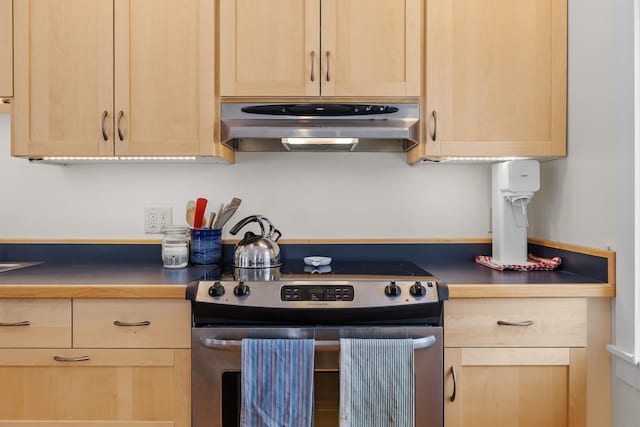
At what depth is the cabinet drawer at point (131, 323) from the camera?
1.52 m

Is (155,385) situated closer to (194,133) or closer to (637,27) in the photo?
(194,133)

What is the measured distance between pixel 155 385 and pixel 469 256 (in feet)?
4.58

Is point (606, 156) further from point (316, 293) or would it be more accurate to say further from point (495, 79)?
point (316, 293)

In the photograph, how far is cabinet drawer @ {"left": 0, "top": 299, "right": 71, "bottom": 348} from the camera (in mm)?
1521

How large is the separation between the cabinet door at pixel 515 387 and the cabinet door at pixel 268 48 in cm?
111

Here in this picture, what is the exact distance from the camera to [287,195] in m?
2.14

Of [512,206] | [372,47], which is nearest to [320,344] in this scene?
[512,206]

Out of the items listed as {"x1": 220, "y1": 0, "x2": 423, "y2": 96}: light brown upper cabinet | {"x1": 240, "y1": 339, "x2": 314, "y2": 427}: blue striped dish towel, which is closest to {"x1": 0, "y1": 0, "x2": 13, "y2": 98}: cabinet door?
{"x1": 220, "y1": 0, "x2": 423, "y2": 96}: light brown upper cabinet

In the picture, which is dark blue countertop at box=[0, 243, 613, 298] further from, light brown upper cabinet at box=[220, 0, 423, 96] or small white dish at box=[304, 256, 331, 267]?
light brown upper cabinet at box=[220, 0, 423, 96]

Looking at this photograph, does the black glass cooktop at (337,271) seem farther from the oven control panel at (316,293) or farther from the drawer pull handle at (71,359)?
the drawer pull handle at (71,359)

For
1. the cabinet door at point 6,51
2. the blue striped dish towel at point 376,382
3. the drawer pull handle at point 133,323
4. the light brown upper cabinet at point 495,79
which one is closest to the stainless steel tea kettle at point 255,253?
the drawer pull handle at point 133,323

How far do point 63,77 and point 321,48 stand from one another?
0.98 meters

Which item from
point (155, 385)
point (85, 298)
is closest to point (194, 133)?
point (85, 298)

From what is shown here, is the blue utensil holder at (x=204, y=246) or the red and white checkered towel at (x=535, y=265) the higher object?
the blue utensil holder at (x=204, y=246)
